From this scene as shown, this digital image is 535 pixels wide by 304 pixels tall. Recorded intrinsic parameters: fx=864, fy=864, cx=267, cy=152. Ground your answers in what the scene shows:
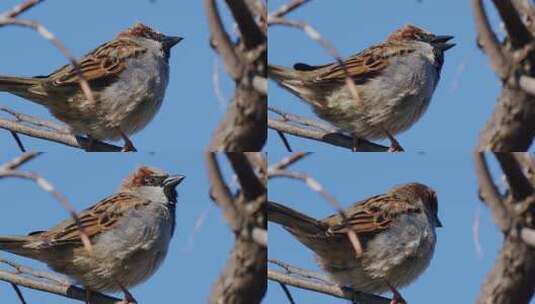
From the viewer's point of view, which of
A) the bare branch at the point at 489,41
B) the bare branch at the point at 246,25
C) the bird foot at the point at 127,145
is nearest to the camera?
the bare branch at the point at 246,25

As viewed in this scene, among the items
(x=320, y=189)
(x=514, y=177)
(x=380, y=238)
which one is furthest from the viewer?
(x=380, y=238)

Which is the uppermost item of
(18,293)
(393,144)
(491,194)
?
(18,293)

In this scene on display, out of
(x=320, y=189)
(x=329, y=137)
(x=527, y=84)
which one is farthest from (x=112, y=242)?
(x=527, y=84)

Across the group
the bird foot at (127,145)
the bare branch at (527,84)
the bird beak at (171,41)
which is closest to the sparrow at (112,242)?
the bird foot at (127,145)

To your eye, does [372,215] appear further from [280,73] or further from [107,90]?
[107,90]

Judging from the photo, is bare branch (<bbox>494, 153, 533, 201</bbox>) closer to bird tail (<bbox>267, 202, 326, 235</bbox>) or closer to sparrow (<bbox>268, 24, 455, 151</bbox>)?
sparrow (<bbox>268, 24, 455, 151</bbox>)

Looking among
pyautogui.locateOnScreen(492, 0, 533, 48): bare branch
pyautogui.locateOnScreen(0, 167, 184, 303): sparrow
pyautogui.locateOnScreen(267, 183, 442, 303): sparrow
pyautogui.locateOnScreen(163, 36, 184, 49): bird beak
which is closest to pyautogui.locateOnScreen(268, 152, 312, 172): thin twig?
pyautogui.locateOnScreen(267, 183, 442, 303): sparrow

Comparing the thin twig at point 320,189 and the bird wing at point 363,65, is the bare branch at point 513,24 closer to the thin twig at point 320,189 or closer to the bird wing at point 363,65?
the bird wing at point 363,65

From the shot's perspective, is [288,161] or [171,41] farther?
[171,41]
